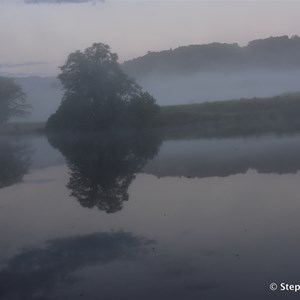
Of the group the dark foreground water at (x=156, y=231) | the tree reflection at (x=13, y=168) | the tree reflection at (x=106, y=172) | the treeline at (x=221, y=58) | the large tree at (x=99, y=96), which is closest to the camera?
the dark foreground water at (x=156, y=231)

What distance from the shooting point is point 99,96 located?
65.6m

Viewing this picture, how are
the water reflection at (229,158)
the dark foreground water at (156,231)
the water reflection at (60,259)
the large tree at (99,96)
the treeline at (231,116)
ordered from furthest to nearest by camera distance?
the large tree at (99,96), the treeline at (231,116), the water reflection at (229,158), the water reflection at (60,259), the dark foreground water at (156,231)

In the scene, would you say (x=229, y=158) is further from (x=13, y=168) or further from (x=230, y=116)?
(x=230, y=116)

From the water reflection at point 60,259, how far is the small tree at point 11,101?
Answer: 252 ft

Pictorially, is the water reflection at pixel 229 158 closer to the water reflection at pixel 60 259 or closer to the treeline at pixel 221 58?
the water reflection at pixel 60 259

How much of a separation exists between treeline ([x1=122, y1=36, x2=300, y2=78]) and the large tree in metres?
99.4

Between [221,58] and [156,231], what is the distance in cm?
16465

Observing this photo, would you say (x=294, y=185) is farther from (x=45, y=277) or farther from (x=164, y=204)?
(x=45, y=277)

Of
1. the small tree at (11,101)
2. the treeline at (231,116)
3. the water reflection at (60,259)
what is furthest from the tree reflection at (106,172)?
the small tree at (11,101)

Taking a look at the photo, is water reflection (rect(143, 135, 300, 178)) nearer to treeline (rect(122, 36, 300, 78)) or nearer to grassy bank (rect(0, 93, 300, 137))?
grassy bank (rect(0, 93, 300, 137))

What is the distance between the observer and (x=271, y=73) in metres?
167

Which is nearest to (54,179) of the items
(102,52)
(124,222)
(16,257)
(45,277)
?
(124,222)

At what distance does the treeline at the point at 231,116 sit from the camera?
203 feet

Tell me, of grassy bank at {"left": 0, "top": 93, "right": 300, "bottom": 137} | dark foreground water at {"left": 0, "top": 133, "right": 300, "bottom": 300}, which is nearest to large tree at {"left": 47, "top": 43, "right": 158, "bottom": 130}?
grassy bank at {"left": 0, "top": 93, "right": 300, "bottom": 137}
